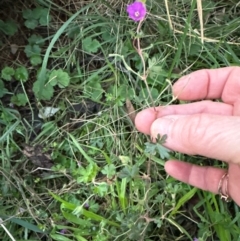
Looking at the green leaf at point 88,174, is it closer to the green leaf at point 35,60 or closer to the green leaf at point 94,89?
the green leaf at point 94,89

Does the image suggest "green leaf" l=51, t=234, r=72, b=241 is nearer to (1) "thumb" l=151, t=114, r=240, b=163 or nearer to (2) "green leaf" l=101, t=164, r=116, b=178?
(2) "green leaf" l=101, t=164, r=116, b=178

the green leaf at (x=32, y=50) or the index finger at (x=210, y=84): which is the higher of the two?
the index finger at (x=210, y=84)

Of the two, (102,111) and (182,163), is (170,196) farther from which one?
(102,111)

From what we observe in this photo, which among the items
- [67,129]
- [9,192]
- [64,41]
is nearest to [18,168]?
[9,192]

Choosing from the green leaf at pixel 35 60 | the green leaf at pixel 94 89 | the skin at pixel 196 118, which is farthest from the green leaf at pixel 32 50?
the skin at pixel 196 118

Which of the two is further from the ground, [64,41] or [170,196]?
[64,41]

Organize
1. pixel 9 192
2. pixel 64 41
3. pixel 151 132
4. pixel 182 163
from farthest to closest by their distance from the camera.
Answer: pixel 64 41
pixel 9 192
pixel 182 163
pixel 151 132

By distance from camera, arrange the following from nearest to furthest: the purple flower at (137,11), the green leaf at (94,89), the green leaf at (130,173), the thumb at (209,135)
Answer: the thumb at (209,135), the purple flower at (137,11), the green leaf at (130,173), the green leaf at (94,89)
